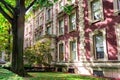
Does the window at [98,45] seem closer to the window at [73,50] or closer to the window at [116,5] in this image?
the window at [116,5]

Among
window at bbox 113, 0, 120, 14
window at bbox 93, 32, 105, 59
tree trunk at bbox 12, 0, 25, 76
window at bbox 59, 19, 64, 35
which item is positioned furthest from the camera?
window at bbox 59, 19, 64, 35

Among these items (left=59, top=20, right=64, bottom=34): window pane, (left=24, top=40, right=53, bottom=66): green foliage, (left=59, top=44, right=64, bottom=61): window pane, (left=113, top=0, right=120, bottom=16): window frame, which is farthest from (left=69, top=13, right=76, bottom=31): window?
(left=113, top=0, right=120, bottom=16): window frame

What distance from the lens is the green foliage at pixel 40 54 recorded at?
22.6 metres

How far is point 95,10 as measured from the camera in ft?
55.2

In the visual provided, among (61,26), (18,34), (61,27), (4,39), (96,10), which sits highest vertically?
(96,10)

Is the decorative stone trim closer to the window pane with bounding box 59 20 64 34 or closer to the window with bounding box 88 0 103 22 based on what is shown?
the window with bounding box 88 0 103 22

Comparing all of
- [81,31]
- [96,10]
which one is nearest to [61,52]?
[81,31]

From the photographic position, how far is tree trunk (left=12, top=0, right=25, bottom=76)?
14.0 meters

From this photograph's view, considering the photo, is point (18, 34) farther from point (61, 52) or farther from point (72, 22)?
point (61, 52)

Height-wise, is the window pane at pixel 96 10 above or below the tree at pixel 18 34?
above

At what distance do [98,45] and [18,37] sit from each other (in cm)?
712

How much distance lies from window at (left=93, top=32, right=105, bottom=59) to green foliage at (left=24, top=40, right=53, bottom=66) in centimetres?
820

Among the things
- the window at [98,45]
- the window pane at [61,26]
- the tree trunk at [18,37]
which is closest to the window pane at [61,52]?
the window pane at [61,26]

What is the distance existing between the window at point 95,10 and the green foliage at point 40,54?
26.7ft
